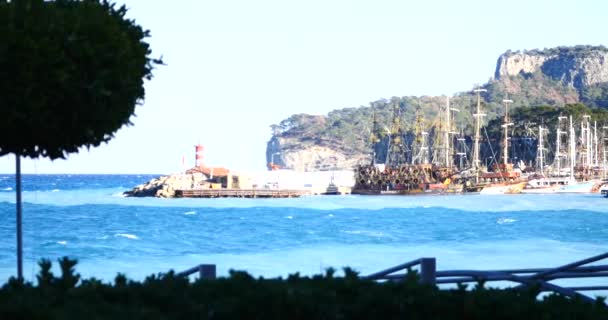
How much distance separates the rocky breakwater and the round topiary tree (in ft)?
275

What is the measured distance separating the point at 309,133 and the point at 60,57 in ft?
546

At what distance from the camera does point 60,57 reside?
21.1 feet

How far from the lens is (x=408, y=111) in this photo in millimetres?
179625

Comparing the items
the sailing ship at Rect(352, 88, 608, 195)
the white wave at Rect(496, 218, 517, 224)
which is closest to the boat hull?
the sailing ship at Rect(352, 88, 608, 195)

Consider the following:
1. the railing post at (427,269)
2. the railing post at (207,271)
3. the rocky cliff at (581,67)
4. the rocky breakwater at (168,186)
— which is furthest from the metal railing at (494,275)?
the rocky cliff at (581,67)

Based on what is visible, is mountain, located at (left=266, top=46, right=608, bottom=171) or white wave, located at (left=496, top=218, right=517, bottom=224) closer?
white wave, located at (left=496, top=218, right=517, bottom=224)

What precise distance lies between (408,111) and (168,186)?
9166 centimetres

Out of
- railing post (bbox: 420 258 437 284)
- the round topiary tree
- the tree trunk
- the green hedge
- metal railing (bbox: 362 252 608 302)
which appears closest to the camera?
the green hedge

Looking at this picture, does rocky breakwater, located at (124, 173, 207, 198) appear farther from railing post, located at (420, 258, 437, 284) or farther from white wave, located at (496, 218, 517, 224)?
railing post, located at (420, 258, 437, 284)

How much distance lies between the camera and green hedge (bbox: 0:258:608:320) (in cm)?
507

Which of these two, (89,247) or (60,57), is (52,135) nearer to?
(60,57)

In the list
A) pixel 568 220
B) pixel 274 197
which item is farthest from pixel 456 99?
pixel 568 220

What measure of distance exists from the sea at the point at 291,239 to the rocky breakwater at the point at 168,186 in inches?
1080

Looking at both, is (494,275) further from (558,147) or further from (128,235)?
(558,147)
